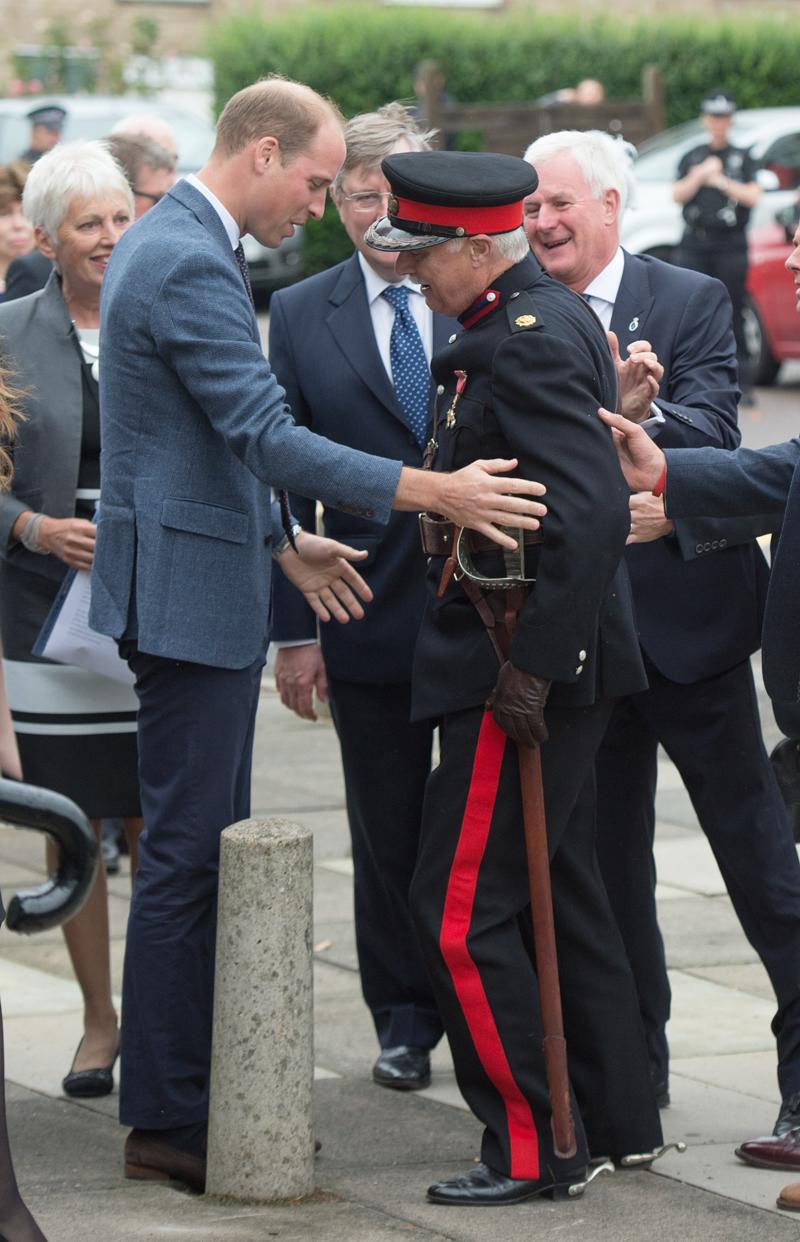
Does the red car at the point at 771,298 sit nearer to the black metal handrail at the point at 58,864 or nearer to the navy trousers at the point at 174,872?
the navy trousers at the point at 174,872

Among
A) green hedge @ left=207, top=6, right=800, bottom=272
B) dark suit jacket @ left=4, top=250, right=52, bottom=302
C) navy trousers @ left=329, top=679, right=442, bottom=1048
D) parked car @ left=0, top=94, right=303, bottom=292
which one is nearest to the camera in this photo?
navy trousers @ left=329, top=679, right=442, bottom=1048

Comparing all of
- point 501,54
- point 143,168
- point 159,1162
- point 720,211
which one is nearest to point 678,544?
point 159,1162

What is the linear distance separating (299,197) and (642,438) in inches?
33.5

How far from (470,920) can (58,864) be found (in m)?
0.83

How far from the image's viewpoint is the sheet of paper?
15.6 ft

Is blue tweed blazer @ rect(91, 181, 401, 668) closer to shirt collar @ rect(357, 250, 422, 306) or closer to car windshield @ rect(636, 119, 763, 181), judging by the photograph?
shirt collar @ rect(357, 250, 422, 306)

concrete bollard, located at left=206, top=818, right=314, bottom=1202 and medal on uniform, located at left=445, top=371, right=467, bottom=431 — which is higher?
medal on uniform, located at left=445, top=371, right=467, bottom=431

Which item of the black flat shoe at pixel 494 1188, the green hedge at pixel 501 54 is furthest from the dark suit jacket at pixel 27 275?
the green hedge at pixel 501 54

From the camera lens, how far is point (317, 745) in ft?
28.0

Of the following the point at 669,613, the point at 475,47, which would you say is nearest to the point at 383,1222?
the point at 669,613

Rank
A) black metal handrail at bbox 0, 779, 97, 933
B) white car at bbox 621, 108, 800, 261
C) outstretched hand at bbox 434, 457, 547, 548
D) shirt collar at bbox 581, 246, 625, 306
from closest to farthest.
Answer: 1. black metal handrail at bbox 0, 779, 97, 933
2. outstretched hand at bbox 434, 457, 547, 548
3. shirt collar at bbox 581, 246, 625, 306
4. white car at bbox 621, 108, 800, 261

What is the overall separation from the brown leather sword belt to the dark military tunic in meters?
0.03

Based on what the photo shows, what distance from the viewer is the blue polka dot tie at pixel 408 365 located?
16.1 feet

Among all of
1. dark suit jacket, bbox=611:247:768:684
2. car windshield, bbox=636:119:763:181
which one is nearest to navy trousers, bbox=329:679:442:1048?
dark suit jacket, bbox=611:247:768:684
